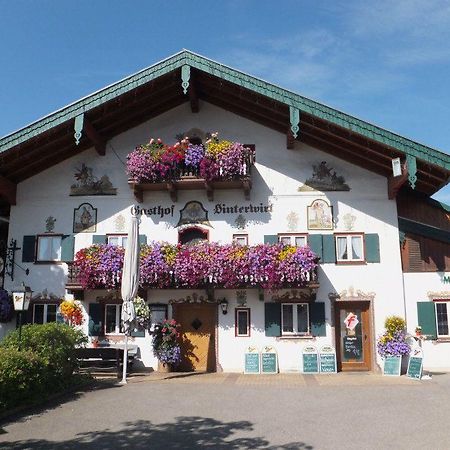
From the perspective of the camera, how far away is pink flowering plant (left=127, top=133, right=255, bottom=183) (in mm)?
16031

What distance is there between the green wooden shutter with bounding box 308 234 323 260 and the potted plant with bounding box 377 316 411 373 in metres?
2.73

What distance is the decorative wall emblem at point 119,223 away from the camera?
1727 centimetres

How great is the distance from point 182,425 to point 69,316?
882cm

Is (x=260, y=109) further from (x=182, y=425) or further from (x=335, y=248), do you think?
(x=182, y=425)

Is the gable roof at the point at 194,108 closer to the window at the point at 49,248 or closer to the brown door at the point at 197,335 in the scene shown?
the window at the point at 49,248

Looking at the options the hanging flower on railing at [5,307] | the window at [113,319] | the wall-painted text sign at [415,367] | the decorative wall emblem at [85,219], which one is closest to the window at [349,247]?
the wall-painted text sign at [415,367]

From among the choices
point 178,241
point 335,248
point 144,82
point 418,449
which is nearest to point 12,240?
point 178,241

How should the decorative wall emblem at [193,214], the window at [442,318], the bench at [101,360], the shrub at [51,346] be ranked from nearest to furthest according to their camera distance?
the shrub at [51,346]
the bench at [101,360]
the window at [442,318]
the decorative wall emblem at [193,214]

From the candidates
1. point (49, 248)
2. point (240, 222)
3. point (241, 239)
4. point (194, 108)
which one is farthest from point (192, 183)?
point (49, 248)

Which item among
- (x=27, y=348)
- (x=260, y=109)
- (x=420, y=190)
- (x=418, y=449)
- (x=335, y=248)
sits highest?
(x=260, y=109)

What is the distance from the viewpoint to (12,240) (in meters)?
17.4

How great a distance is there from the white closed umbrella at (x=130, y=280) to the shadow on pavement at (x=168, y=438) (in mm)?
5022

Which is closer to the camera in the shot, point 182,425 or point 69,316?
point 182,425

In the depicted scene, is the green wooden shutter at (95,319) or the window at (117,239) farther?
the window at (117,239)
